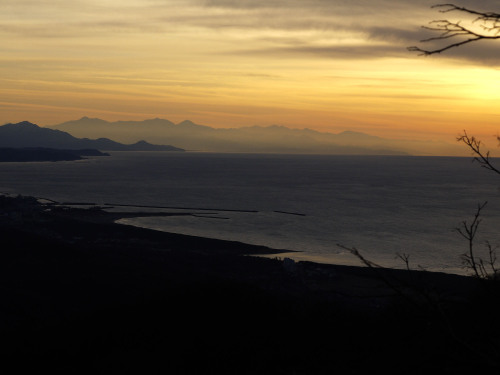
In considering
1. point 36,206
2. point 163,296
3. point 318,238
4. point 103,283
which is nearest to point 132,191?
point 36,206

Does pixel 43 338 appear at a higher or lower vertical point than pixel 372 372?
lower

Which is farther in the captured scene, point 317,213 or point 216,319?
point 317,213

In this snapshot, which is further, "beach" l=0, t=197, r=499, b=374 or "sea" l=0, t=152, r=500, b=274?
"sea" l=0, t=152, r=500, b=274

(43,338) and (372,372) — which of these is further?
(43,338)

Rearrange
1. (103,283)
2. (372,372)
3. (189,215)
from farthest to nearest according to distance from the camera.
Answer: (189,215) → (103,283) → (372,372)

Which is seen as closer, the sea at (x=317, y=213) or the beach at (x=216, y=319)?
the beach at (x=216, y=319)

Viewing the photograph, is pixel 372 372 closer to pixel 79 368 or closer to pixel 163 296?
pixel 79 368

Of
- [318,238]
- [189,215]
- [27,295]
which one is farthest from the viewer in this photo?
[189,215]

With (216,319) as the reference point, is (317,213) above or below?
below
